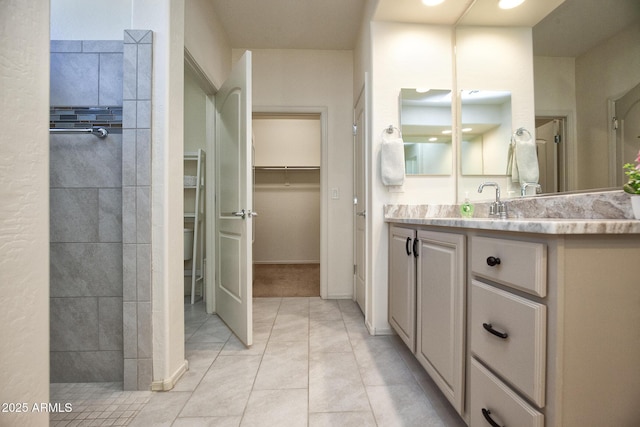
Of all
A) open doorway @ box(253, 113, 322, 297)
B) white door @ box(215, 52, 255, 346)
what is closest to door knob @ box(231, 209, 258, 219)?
white door @ box(215, 52, 255, 346)

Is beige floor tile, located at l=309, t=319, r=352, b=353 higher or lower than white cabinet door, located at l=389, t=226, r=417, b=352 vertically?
lower

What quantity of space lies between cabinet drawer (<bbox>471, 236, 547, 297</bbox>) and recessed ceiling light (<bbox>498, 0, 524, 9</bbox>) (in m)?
1.38

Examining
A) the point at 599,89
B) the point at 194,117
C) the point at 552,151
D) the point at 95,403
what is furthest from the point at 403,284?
the point at 194,117

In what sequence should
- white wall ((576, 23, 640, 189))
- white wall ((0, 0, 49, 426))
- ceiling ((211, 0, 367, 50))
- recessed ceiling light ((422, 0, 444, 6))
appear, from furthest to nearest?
1. ceiling ((211, 0, 367, 50))
2. recessed ceiling light ((422, 0, 444, 6))
3. white wall ((576, 23, 640, 189))
4. white wall ((0, 0, 49, 426))

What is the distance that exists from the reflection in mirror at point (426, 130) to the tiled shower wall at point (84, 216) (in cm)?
180

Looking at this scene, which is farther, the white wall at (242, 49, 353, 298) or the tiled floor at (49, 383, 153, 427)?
the white wall at (242, 49, 353, 298)

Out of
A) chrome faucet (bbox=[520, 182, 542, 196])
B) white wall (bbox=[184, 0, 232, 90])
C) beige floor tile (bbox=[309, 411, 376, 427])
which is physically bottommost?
beige floor tile (bbox=[309, 411, 376, 427])

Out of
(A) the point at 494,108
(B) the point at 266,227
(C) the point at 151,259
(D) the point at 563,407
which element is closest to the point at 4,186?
(C) the point at 151,259

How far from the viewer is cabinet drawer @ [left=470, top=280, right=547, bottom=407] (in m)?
0.67

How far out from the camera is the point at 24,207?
2.00ft

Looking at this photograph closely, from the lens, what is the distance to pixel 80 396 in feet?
4.45

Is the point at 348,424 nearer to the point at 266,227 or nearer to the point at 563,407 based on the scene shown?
the point at 563,407

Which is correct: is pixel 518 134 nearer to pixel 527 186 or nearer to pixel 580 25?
pixel 527 186

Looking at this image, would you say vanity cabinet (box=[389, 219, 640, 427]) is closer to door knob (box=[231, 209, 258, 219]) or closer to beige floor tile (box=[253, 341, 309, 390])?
beige floor tile (box=[253, 341, 309, 390])
